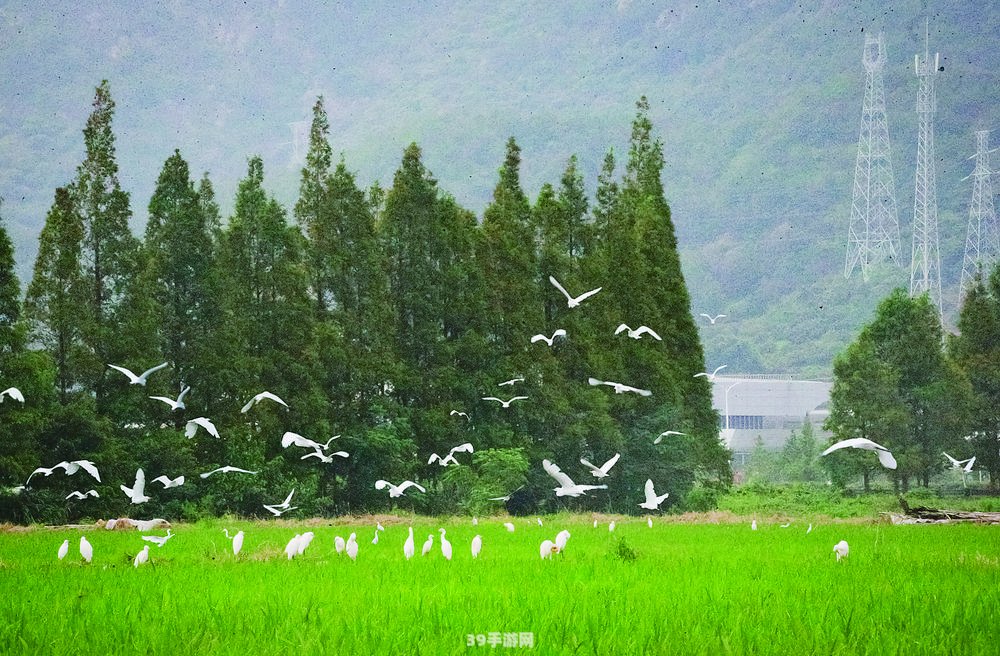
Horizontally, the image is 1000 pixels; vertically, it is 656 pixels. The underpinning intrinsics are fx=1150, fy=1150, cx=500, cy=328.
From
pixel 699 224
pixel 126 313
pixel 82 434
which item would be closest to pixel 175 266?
pixel 126 313

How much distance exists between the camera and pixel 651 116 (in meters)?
169

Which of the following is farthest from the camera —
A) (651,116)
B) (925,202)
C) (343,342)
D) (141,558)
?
(651,116)

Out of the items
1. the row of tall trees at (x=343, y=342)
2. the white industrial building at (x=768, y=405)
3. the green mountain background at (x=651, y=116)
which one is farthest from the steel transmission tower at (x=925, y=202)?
the row of tall trees at (x=343, y=342)

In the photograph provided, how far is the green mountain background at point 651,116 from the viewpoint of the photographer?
381 feet

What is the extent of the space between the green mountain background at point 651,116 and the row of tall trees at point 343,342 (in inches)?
2556

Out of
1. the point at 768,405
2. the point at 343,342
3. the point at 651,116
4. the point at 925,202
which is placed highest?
the point at 651,116

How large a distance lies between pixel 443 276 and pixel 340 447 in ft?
17.1

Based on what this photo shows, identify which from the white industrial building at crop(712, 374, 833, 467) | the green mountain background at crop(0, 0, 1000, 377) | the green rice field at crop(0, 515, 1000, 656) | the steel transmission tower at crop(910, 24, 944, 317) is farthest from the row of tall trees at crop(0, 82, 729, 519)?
the green mountain background at crop(0, 0, 1000, 377)

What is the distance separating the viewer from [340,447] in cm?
2698

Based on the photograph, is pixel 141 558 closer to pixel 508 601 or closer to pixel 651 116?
pixel 508 601

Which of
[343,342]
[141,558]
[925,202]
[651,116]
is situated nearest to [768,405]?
[925,202]

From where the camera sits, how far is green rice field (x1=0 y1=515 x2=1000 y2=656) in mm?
6570

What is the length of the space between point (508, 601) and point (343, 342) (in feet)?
64.0

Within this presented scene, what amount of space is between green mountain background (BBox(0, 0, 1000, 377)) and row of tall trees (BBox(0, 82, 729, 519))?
64.9m
